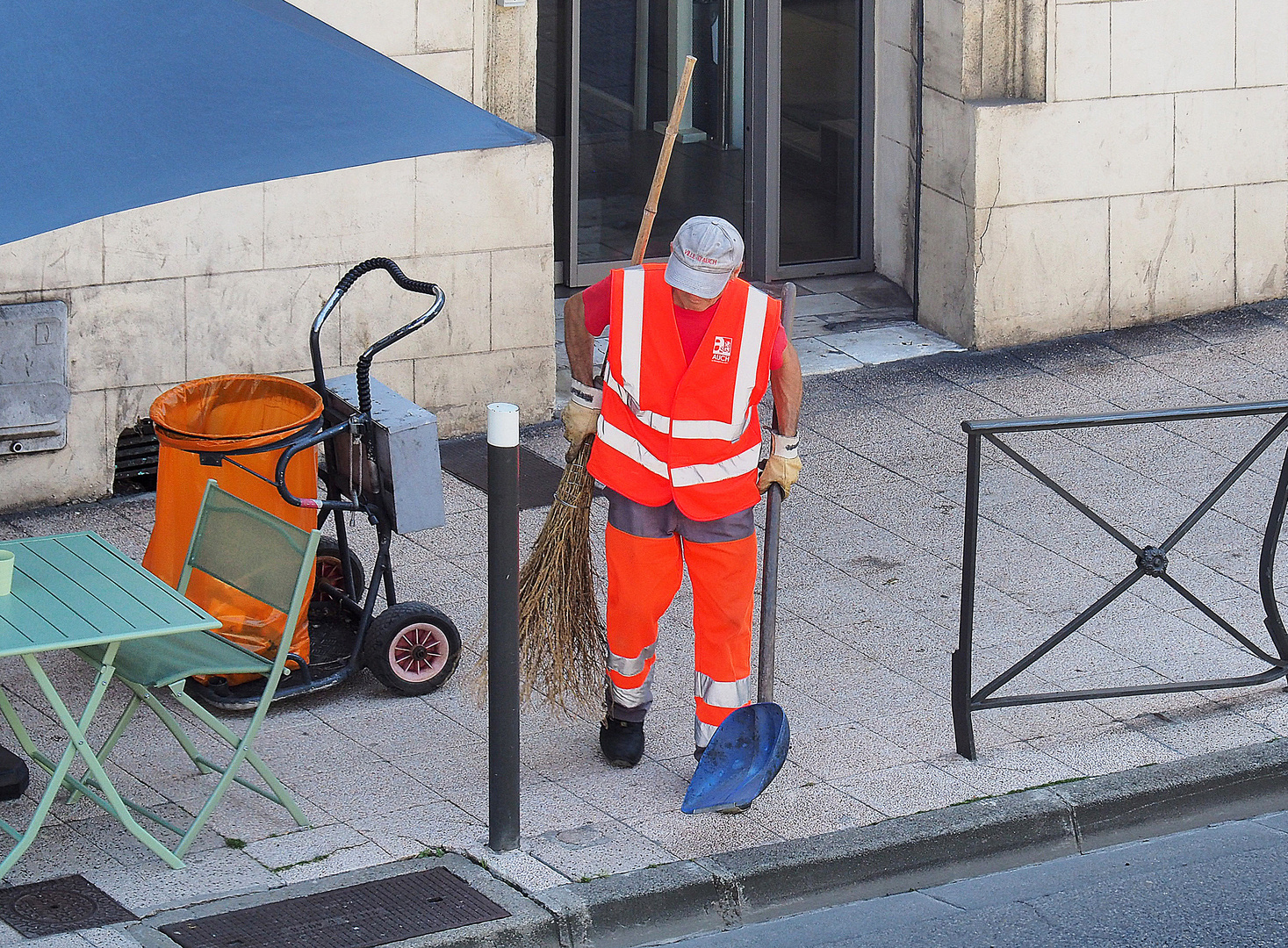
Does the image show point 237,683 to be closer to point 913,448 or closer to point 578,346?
point 578,346

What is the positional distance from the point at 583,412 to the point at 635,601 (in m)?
0.58

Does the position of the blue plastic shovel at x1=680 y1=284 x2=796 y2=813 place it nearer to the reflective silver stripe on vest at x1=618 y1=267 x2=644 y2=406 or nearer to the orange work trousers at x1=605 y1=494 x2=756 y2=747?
the orange work trousers at x1=605 y1=494 x2=756 y2=747

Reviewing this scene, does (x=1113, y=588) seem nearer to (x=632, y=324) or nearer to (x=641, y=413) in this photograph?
(x=641, y=413)

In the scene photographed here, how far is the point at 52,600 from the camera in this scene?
5262 millimetres

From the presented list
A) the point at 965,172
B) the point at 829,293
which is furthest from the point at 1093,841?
the point at 829,293

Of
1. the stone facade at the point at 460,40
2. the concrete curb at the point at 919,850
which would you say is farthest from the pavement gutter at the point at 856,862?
the stone facade at the point at 460,40

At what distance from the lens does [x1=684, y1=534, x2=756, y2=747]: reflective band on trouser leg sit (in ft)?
18.4

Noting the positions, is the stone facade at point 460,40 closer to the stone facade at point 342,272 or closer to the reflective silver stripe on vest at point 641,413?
the stone facade at point 342,272

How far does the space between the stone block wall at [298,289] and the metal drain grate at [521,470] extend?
14cm

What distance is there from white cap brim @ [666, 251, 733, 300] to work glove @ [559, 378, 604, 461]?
1.69ft

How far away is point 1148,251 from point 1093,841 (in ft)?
16.8

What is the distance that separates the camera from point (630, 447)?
562cm

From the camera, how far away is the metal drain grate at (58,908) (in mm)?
4875

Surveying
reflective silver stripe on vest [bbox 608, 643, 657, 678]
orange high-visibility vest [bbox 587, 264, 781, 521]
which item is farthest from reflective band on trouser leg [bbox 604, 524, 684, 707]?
orange high-visibility vest [bbox 587, 264, 781, 521]
